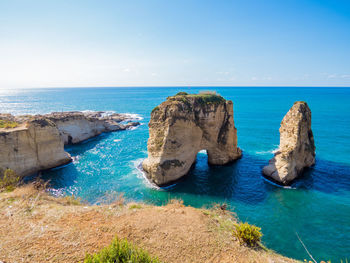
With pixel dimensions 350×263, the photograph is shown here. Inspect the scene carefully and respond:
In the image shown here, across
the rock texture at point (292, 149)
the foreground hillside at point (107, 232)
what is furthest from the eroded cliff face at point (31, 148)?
the rock texture at point (292, 149)

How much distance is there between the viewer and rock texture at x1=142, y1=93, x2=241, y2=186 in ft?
77.4

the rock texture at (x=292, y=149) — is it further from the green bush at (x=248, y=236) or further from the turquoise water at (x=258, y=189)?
the green bush at (x=248, y=236)

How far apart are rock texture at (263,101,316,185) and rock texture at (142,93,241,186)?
699 cm

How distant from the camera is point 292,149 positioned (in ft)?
75.6

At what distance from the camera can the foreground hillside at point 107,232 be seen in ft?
29.2

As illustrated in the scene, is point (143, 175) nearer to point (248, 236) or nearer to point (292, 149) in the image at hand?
point (248, 236)

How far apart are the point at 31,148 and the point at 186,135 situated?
21.9 metres

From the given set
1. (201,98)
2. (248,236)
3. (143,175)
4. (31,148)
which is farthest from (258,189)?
(31,148)

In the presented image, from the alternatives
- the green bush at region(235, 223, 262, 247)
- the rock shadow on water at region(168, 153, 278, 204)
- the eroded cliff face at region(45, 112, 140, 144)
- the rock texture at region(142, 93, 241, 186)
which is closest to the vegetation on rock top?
the rock texture at region(142, 93, 241, 186)

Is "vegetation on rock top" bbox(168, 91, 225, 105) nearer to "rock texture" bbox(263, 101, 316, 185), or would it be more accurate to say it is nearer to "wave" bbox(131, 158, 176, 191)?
"rock texture" bbox(263, 101, 316, 185)

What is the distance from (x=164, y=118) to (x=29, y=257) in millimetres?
18579

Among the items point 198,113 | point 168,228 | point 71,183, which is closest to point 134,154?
point 71,183

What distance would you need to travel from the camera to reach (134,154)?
110 ft

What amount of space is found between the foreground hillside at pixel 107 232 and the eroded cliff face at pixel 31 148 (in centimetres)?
1433
